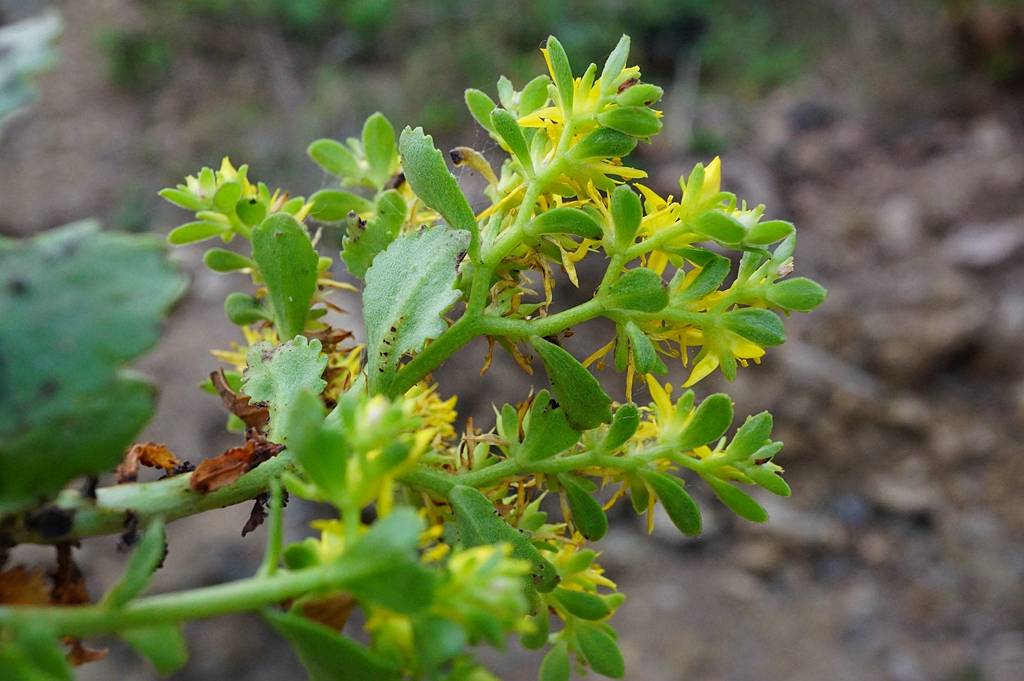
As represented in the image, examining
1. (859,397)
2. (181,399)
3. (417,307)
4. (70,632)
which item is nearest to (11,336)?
(70,632)

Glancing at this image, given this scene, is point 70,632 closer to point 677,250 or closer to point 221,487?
point 221,487

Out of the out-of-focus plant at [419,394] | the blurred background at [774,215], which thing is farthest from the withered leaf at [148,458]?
the blurred background at [774,215]

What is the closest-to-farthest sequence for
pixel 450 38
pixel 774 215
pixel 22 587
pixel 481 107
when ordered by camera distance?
1. pixel 22 587
2. pixel 481 107
3. pixel 774 215
4. pixel 450 38

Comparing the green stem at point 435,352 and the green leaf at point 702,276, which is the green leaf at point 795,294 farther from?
the green stem at point 435,352

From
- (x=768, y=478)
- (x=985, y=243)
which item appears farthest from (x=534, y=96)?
(x=985, y=243)

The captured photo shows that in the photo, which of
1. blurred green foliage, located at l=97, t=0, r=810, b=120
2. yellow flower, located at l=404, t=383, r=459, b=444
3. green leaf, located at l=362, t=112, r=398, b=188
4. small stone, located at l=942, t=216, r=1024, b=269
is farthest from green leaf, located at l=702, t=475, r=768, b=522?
blurred green foliage, located at l=97, t=0, r=810, b=120

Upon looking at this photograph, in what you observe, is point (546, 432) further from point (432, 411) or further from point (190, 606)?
point (190, 606)
